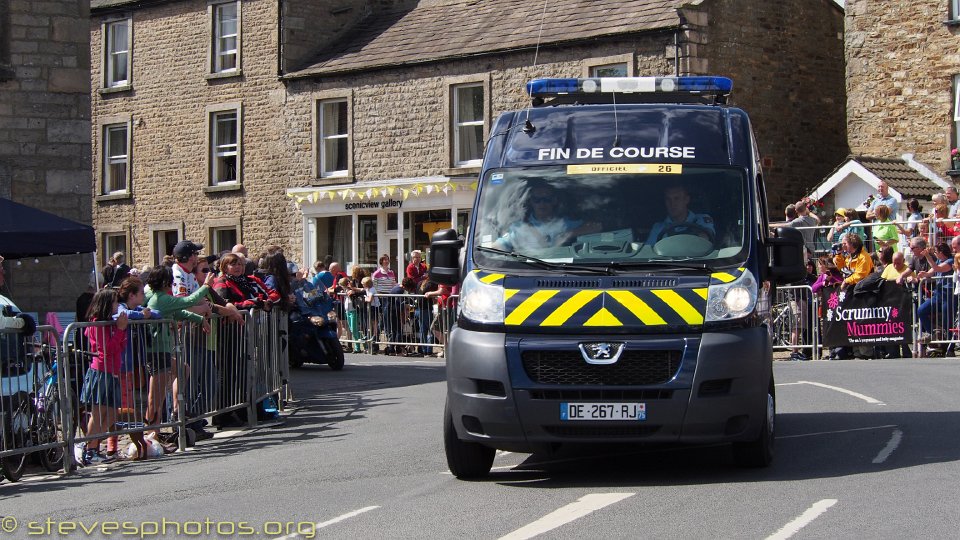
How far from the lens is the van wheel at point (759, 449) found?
9.80m

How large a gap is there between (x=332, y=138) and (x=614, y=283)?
28235mm

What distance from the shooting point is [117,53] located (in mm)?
41781

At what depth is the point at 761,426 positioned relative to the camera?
9.62 meters

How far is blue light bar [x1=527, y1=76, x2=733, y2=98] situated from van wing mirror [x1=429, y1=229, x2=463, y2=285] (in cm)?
179

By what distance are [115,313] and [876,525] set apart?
769cm

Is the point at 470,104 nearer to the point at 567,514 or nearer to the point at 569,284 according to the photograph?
the point at 569,284

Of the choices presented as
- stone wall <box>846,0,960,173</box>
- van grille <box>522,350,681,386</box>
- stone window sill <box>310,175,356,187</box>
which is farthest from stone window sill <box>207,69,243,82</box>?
van grille <box>522,350,681,386</box>

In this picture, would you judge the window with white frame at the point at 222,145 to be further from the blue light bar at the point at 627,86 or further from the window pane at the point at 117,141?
the blue light bar at the point at 627,86

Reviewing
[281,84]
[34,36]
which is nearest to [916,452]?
[34,36]

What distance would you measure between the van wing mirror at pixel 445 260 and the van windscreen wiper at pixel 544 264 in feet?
0.69

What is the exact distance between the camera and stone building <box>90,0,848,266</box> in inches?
1258

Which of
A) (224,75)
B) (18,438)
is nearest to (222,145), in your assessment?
(224,75)

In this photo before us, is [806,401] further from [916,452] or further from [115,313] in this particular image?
[115,313]

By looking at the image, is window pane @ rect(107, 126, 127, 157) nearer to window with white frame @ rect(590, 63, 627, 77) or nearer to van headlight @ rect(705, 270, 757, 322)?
window with white frame @ rect(590, 63, 627, 77)
